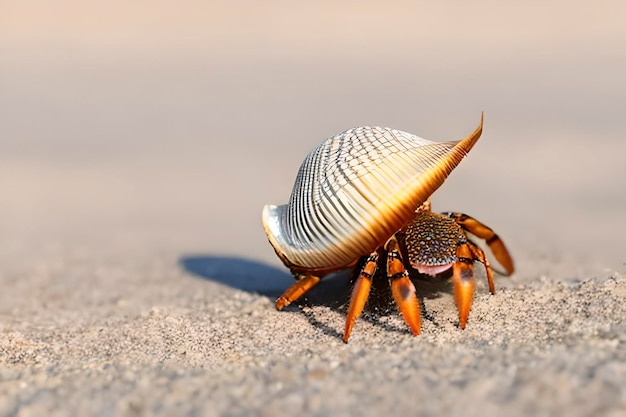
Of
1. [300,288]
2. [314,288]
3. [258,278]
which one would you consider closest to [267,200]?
[258,278]

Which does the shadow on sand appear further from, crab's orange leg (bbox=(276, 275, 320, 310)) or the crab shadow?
crab's orange leg (bbox=(276, 275, 320, 310))

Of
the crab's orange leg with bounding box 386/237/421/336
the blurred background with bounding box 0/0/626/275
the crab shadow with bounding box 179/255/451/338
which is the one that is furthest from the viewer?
the blurred background with bounding box 0/0/626/275

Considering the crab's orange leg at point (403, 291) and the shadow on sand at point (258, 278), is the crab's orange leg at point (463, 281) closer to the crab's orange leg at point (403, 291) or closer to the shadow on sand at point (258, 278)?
the crab's orange leg at point (403, 291)

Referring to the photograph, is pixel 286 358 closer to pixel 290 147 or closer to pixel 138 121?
pixel 290 147

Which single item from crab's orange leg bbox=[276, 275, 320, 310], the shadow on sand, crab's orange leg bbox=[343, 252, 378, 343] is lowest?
the shadow on sand

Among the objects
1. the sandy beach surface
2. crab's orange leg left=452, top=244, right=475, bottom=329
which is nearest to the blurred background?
the sandy beach surface
